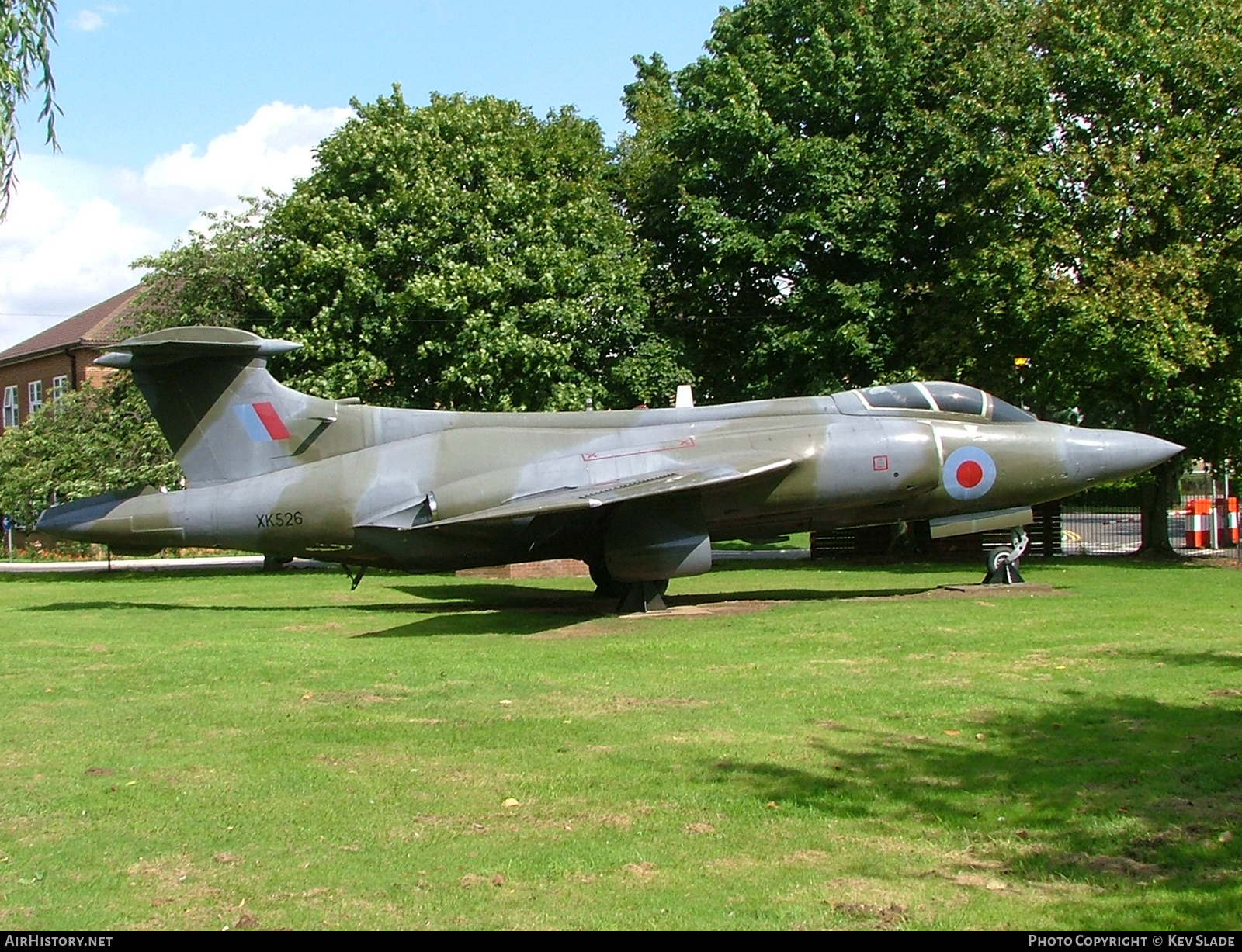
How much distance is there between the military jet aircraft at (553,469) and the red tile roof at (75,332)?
32.7 meters

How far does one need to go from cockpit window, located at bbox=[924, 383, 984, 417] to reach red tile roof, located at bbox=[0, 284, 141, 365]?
126 ft

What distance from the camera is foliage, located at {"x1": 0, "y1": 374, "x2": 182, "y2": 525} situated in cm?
2855

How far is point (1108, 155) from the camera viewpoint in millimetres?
23953

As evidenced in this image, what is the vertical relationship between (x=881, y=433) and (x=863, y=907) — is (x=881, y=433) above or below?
above

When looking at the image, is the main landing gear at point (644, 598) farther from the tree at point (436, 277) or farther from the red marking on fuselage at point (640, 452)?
the tree at point (436, 277)

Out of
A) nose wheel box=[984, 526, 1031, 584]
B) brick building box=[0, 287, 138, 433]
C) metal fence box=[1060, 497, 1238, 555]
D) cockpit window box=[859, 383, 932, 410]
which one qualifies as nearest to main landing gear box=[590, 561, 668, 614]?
cockpit window box=[859, 383, 932, 410]

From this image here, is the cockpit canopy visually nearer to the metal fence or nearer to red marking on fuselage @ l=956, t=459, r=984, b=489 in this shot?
red marking on fuselage @ l=956, t=459, r=984, b=489

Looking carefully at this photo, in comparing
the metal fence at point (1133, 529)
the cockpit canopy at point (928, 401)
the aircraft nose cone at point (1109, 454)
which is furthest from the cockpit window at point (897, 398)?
the metal fence at point (1133, 529)

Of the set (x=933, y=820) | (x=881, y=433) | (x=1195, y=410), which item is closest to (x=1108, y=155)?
(x=1195, y=410)

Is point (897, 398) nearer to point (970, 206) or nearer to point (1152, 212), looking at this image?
point (970, 206)

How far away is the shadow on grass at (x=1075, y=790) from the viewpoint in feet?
18.0

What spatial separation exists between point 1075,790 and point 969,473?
407 inches
